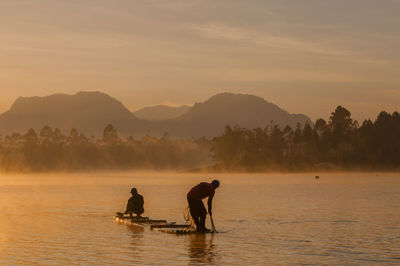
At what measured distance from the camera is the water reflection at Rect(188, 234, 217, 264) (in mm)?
26577

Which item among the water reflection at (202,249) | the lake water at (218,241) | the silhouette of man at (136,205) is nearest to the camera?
the water reflection at (202,249)

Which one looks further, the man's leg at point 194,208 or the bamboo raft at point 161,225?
the bamboo raft at point 161,225

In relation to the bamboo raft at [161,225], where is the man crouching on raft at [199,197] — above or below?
above

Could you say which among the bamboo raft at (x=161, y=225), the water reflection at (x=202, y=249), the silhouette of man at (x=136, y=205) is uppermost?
the silhouette of man at (x=136, y=205)

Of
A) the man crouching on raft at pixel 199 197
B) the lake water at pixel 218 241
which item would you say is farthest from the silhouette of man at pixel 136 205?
the man crouching on raft at pixel 199 197

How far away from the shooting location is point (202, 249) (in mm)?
29594

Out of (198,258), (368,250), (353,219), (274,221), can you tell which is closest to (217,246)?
(198,258)

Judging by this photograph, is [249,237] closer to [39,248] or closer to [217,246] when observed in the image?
[217,246]

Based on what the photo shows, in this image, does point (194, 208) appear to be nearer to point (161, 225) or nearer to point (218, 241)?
point (218, 241)

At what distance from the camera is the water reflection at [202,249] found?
87.2 ft

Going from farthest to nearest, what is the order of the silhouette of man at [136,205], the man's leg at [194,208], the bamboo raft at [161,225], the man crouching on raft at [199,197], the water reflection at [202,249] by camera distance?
the silhouette of man at [136,205] < the bamboo raft at [161,225] < the man's leg at [194,208] < the man crouching on raft at [199,197] < the water reflection at [202,249]

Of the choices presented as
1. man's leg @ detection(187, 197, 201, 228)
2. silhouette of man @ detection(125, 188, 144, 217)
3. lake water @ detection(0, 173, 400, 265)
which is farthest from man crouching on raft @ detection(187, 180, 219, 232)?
silhouette of man @ detection(125, 188, 144, 217)

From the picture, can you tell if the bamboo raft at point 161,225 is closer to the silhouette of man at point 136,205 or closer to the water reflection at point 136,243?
the silhouette of man at point 136,205

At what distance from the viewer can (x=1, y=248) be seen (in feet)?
98.9
